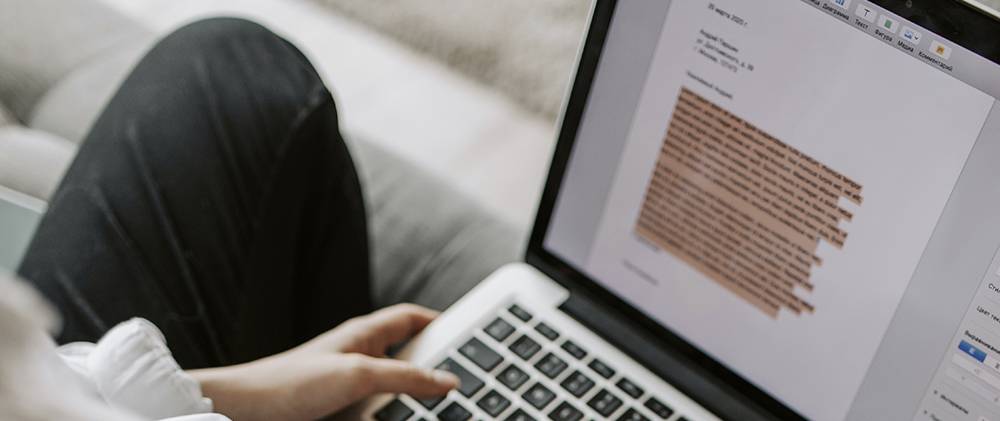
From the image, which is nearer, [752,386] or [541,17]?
[752,386]

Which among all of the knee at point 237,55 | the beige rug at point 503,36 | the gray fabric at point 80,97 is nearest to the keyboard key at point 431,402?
the knee at point 237,55

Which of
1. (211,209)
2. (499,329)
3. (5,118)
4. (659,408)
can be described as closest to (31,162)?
(5,118)

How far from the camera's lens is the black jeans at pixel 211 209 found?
72cm

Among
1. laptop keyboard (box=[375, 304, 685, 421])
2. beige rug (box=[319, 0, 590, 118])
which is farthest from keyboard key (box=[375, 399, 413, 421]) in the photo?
beige rug (box=[319, 0, 590, 118])

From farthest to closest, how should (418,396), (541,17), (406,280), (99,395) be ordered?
(541,17) < (406,280) < (418,396) < (99,395)

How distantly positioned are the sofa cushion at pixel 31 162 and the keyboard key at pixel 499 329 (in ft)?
1.11

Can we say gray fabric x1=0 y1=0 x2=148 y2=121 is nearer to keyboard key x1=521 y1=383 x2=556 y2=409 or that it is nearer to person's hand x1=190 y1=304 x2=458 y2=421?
person's hand x1=190 y1=304 x2=458 y2=421

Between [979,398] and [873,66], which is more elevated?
[873,66]

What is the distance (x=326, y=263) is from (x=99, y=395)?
0.29 metres

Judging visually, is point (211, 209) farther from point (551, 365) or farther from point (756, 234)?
point (756, 234)

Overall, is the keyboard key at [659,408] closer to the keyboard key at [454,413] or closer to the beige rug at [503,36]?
the keyboard key at [454,413]

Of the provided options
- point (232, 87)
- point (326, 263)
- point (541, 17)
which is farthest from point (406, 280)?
point (541, 17)

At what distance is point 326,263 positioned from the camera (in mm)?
821

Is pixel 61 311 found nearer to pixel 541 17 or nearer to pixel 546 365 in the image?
pixel 546 365
